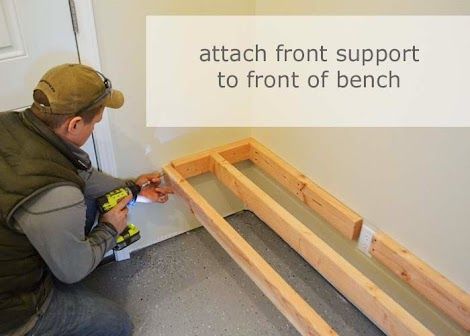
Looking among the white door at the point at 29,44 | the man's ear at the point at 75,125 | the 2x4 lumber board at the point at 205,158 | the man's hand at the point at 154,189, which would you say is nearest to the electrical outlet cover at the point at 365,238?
the 2x4 lumber board at the point at 205,158

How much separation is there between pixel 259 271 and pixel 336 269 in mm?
238

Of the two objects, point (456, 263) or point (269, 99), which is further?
point (269, 99)

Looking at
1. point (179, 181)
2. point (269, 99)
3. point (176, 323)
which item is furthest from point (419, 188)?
point (176, 323)

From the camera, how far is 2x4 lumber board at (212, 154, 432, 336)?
1175mm

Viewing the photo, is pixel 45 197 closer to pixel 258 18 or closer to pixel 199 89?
pixel 199 89

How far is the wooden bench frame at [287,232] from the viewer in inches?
47.8

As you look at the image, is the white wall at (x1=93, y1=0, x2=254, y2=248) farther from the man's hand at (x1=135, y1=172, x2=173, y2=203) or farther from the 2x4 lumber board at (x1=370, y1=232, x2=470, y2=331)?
the 2x4 lumber board at (x1=370, y1=232, x2=470, y2=331)

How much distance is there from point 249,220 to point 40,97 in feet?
4.13

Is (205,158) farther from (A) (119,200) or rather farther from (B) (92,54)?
(B) (92,54)

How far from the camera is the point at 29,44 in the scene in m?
1.33

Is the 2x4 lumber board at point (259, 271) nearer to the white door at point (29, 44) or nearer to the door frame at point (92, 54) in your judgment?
the door frame at point (92, 54)

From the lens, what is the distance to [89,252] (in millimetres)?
1277

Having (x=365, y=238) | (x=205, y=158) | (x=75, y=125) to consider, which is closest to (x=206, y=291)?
(x=205, y=158)

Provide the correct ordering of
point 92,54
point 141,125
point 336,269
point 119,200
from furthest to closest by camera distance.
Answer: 1. point 141,125
2. point 119,200
3. point 92,54
4. point 336,269
